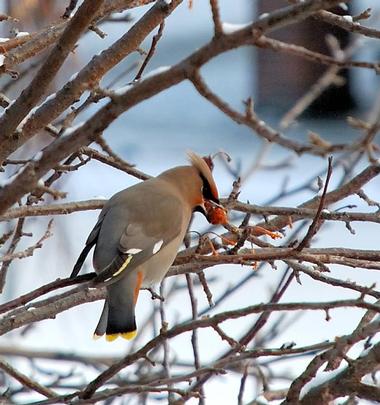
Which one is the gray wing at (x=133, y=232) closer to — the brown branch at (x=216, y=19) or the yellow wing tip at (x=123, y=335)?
the yellow wing tip at (x=123, y=335)

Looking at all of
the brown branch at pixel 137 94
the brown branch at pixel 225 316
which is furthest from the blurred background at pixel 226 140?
the brown branch at pixel 137 94

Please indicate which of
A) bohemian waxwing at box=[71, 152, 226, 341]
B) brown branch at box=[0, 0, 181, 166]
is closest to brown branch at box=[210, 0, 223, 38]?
brown branch at box=[0, 0, 181, 166]

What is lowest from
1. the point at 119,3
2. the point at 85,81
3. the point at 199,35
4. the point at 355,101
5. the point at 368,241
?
the point at 85,81

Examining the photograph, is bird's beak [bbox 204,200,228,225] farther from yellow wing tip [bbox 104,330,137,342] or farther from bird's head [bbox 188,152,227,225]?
yellow wing tip [bbox 104,330,137,342]

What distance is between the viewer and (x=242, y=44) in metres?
1.77

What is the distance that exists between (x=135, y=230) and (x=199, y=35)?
27.5 feet

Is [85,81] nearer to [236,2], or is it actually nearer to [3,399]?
[3,399]

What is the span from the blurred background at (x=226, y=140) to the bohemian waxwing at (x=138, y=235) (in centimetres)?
222

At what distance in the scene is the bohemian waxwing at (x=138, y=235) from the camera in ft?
9.45

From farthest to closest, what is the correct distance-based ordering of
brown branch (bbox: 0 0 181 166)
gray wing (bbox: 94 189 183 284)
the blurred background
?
the blurred background < gray wing (bbox: 94 189 183 284) < brown branch (bbox: 0 0 181 166)

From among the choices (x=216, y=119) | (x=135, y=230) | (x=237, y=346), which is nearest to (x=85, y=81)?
(x=237, y=346)

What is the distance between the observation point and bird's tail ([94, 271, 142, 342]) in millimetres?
2877

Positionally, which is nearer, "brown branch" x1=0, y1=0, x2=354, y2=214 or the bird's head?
"brown branch" x1=0, y1=0, x2=354, y2=214

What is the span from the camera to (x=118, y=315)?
287 cm
